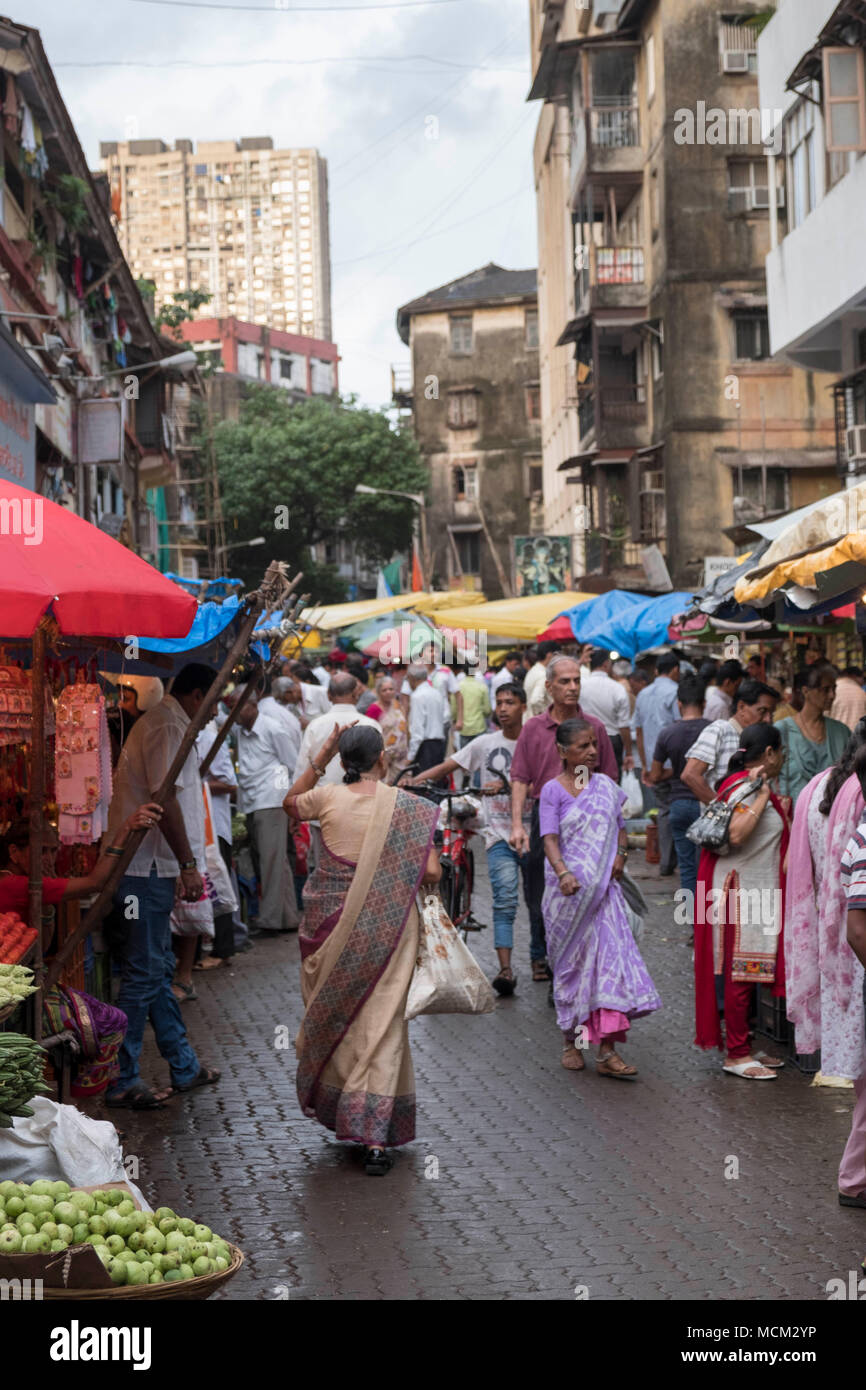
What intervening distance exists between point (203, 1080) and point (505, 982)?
2.86m

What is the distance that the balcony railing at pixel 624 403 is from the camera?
3600 cm

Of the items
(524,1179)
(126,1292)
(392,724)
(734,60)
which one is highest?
(734,60)

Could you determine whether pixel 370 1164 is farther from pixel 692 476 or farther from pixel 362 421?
pixel 362 421

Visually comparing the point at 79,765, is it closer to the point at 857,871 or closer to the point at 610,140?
the point at 857,871

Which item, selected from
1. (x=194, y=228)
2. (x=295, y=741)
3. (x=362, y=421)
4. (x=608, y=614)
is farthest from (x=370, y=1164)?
(x=194, y=228)

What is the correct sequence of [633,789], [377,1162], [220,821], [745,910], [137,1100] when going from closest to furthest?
1. [377,1162]
2. [137,1100]
3. [745,910]
4. [220,821]
5. [633,789]

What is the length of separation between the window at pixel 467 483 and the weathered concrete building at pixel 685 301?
84.9 ft

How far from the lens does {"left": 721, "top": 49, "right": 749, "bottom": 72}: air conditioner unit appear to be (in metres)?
33.1

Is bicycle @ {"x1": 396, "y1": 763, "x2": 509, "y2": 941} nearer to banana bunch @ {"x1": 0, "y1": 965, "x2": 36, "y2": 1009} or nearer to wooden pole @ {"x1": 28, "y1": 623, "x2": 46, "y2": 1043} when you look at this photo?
wooden pole @ {"x1": 28, "y1": 623, "x2": 46, "y2": 1043}

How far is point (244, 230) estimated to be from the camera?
5256 inches

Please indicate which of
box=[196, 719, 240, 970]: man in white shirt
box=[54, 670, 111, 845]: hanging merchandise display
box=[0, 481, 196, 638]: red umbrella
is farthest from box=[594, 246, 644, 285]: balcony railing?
box=[0, 481, 196, 638]: red umbrella

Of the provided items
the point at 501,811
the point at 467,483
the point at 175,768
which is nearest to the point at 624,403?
the point at 501,811

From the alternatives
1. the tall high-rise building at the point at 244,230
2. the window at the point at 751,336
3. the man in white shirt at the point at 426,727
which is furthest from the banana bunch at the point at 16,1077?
the tall high-rise building at the point at 244,230

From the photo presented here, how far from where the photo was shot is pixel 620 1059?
864 centimetres
